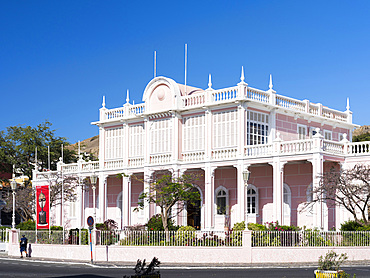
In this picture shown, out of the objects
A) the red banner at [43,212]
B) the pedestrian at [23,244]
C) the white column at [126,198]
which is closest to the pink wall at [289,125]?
the white column at [126,198]

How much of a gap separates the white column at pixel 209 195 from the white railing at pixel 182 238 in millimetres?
8558

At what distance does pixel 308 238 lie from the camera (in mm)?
26406

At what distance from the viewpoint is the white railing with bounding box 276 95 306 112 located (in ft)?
124

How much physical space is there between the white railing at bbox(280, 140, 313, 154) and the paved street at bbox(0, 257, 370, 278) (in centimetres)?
1026

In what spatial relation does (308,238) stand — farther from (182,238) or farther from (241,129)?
(241,129)

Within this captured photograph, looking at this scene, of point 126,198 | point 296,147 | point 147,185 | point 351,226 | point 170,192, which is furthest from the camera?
point 126,198

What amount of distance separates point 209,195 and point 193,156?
2.86m

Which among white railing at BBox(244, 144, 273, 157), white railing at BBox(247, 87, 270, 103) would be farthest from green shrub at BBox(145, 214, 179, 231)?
white railing at BBox(247, 87, 270, 103)

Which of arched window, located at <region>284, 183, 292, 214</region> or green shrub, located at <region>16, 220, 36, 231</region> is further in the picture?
green shrub, located at <region>16, 220, 36, 231</region>

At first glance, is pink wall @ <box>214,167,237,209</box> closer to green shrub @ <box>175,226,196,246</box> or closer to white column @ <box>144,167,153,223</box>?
white column @ <box>144,167,153,223</box>

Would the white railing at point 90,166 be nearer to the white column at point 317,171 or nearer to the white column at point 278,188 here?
the white column at point 278,188

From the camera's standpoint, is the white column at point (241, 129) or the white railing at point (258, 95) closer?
the white column at point (241, 129)

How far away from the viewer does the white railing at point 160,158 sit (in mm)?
38688

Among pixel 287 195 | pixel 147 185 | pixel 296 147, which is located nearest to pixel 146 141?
pixel 147 185
